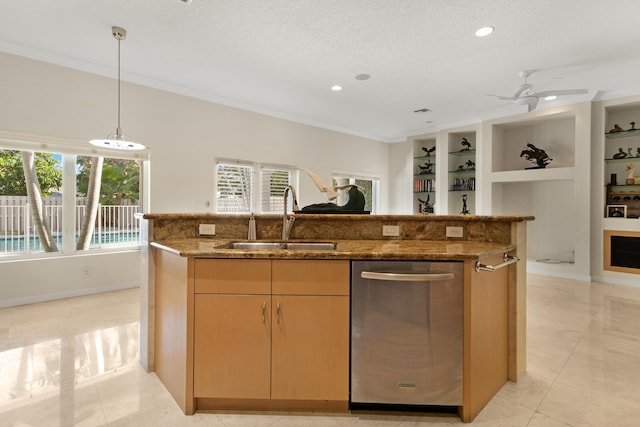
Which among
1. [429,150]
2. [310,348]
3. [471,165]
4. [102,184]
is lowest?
[310,348]

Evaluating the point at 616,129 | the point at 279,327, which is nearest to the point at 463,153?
the point at 616,129

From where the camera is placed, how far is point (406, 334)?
1.73 meters

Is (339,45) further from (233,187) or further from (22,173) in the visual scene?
(22,173)

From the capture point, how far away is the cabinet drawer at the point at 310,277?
1.74 m

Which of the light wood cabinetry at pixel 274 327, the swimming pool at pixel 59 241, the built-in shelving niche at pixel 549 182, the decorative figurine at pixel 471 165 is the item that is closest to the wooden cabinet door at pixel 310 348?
the light wood cabinetry at pixel 274 327

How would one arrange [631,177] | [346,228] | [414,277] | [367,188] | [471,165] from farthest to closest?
[367,188], [471,165], [631,177], [346,228], [414,277]

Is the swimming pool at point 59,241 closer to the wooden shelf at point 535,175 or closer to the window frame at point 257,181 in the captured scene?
the window frame at point 257,181

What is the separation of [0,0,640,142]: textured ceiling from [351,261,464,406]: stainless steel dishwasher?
2.43 meters

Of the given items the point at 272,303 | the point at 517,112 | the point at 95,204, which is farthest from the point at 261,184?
the point at 517,112

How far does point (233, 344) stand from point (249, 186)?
4.25 meters

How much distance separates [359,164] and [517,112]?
3273 millimetres

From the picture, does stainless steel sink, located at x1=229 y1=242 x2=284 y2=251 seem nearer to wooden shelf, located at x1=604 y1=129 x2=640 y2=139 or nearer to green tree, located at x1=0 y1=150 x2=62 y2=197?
green tree, located at x1=0 y1=150 x2=62 y2=197

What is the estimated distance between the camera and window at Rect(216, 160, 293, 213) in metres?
5.43

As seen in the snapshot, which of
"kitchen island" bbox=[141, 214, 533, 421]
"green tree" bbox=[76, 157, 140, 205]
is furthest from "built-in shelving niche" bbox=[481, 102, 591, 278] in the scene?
"green tree" bbox=[76, 157, 140, 205]
